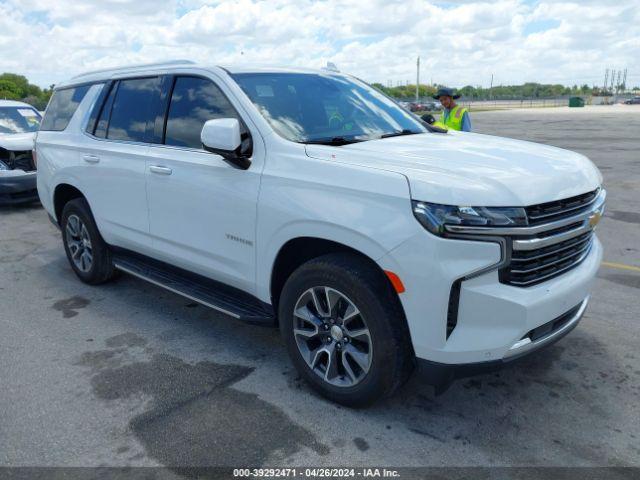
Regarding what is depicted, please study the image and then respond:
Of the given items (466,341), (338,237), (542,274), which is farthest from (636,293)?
(338,237)

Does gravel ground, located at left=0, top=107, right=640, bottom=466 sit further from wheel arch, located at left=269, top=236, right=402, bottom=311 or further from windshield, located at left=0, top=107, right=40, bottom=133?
windshield, located at left=0, top=107, right=40, bottom=133

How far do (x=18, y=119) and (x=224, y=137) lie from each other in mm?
9284

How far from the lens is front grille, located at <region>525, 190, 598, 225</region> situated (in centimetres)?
275

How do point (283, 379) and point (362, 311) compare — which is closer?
point (362, 311)

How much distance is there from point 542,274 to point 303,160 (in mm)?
1387

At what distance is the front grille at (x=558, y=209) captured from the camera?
9.02ft

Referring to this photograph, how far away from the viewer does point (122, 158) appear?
179 inches

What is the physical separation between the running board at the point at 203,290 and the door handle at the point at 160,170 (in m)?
0.72

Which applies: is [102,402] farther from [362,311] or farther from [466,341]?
[466,341]

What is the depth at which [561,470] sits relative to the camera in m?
2.73

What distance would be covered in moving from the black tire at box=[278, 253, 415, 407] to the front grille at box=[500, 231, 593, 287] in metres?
0.58

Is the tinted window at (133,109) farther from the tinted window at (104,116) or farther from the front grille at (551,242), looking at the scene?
the front grille at (551,242)

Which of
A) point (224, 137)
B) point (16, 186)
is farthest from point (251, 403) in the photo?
point (16, 186)

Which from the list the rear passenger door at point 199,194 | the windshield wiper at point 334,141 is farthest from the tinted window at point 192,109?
the windshield wiper at point 334,141
